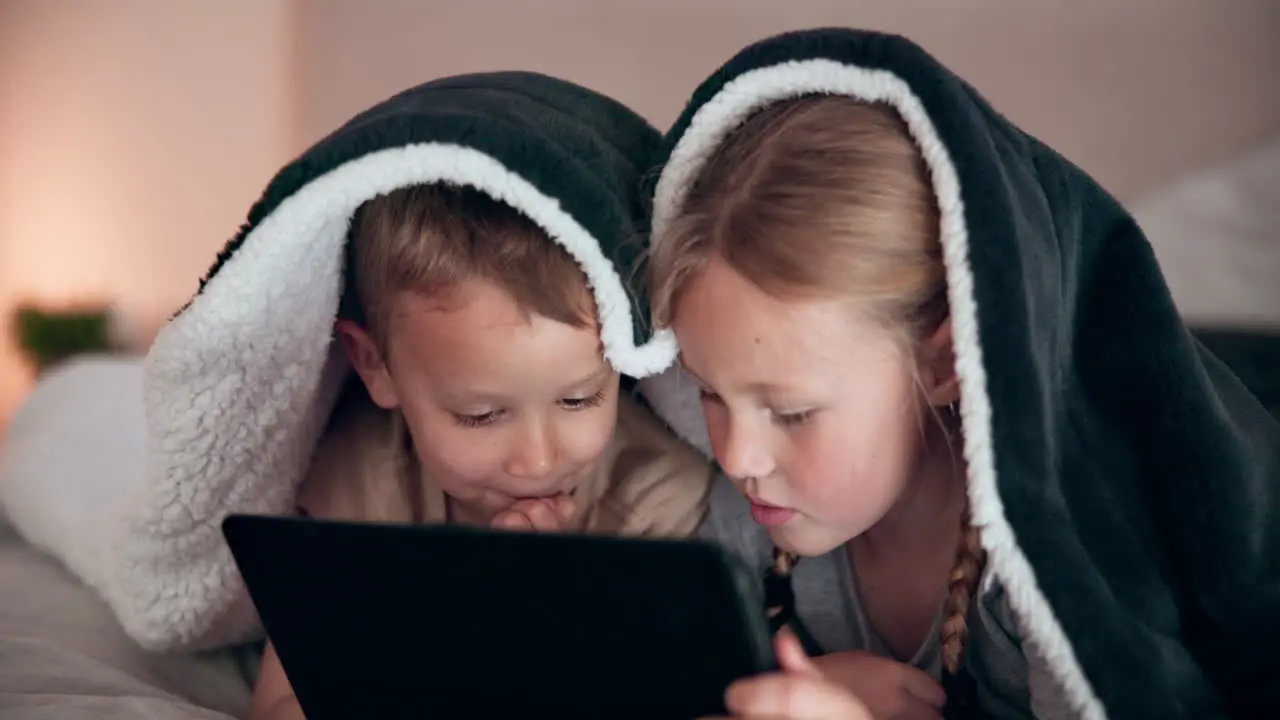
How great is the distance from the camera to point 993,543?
0.63 metres

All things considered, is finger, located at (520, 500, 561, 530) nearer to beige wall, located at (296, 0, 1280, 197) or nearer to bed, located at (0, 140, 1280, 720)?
bed, located at (0, 140, 1280, 720)

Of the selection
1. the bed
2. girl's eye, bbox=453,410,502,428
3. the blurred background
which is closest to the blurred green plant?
the blurred background

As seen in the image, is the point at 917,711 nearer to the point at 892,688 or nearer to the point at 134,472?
the point at 892,688

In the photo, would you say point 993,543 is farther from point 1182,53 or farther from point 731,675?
Answer: point 1182,53

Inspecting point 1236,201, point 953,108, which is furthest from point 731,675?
point 1236,201

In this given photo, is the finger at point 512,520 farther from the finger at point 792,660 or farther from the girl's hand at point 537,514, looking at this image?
the finger at point 792,660

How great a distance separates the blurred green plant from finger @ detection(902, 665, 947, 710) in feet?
4.86

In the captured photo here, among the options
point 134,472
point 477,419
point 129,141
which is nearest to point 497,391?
point 477,419

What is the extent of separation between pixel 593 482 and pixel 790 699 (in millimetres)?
383

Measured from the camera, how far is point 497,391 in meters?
0.76

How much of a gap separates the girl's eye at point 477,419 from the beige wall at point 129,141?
1042 mm

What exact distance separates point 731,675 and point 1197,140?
1074mm

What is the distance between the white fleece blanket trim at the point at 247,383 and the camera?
714mm

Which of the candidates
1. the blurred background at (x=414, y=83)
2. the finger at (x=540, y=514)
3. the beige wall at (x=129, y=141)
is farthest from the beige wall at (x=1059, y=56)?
the finger at (x=540, y=514)
